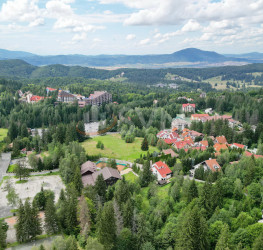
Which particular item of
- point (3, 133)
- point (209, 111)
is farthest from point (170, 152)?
point (3, 133)

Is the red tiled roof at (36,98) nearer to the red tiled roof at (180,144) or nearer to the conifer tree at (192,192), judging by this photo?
the red tiled roof at (180,144)

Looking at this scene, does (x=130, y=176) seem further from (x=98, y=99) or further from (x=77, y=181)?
(x=98, y=99)

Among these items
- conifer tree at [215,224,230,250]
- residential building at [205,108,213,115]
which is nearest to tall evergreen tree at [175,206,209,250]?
conifer tree at [215,224,230,250]

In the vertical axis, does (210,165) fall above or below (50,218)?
above

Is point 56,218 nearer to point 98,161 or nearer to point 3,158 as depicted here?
point 98,161

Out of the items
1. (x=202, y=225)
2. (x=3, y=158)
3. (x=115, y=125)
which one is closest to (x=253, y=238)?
(x=202, y=225)

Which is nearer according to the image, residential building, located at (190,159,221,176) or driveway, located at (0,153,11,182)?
residential building, located at (190,159,221,176)

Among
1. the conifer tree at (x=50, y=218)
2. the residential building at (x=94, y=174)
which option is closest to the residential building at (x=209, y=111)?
the residential building at (x=94, y=174)

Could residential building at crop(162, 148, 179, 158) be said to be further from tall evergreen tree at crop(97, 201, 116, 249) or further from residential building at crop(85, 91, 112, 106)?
residential building at crop(85, 91, 112, 106)

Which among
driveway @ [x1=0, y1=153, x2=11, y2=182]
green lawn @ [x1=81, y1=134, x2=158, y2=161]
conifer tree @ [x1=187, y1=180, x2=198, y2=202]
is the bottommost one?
driveway @ [x1=0, y1=153, x2=11, y2=182]
